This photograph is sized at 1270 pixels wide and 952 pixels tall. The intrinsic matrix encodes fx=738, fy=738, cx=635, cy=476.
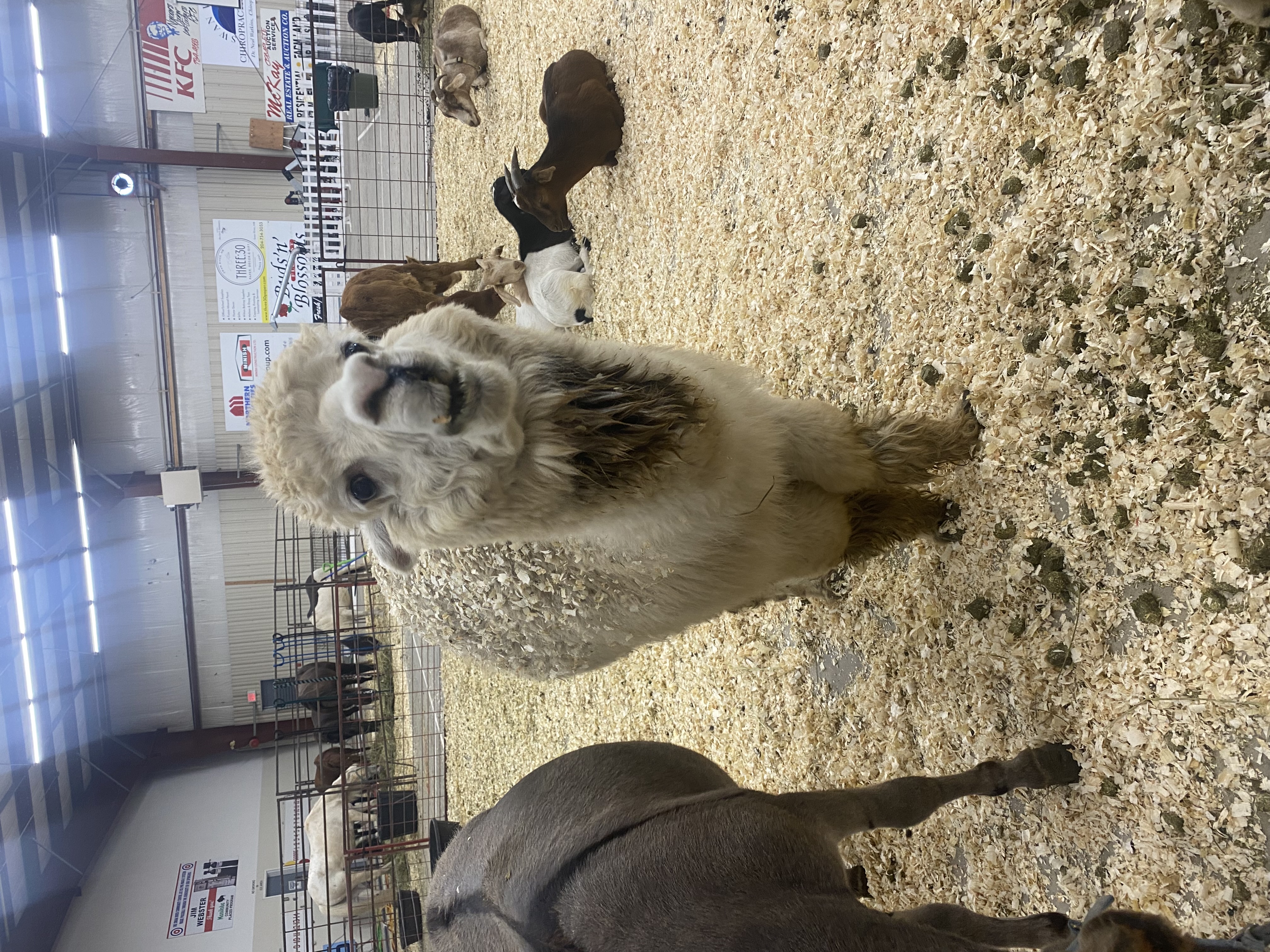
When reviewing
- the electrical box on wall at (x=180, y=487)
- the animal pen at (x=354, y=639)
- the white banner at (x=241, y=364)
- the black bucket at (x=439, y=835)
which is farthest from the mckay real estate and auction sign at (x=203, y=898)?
the white banner at (x=241, y=364)

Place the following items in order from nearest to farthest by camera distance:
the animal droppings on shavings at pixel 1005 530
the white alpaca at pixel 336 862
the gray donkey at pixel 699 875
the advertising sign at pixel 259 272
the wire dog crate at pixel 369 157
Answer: the gray donkey at pixel 699 875
the animal droppings on shavings at pixel 1005 530
the white alpaca at pixel 336 862
the wire dog crate at pixel 369 157
the advertising sign at pixel 259 272

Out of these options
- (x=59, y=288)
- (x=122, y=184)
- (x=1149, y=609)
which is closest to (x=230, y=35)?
(x=122, y=184)

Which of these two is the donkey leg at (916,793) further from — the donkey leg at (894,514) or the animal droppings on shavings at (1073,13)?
the animal droppings on shavings at (1073,13)

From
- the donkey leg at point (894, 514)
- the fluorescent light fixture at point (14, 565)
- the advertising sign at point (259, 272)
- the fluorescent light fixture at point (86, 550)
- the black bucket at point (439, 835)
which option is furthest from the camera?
the advertising sign at point (259, 272)

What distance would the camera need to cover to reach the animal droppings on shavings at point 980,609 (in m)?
2.36

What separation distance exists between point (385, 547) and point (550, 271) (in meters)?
3.88

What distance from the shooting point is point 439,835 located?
18.7 ft

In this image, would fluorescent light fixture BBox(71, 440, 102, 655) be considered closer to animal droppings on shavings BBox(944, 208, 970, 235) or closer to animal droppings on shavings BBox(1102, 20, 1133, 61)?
animal droppings on shavings BBox(944, 208, 970, 235)

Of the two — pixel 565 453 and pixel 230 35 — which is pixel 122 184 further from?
pixel 565 453

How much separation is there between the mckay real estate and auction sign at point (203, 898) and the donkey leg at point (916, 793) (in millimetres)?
9301

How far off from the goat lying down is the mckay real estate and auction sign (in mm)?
8975

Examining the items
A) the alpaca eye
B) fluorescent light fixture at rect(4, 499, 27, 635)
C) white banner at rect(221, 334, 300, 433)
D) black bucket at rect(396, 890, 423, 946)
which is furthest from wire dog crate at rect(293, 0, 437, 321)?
the alpaca eye

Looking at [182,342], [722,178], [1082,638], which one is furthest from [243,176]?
[1082,638]

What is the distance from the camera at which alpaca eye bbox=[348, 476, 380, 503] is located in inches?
75.8
